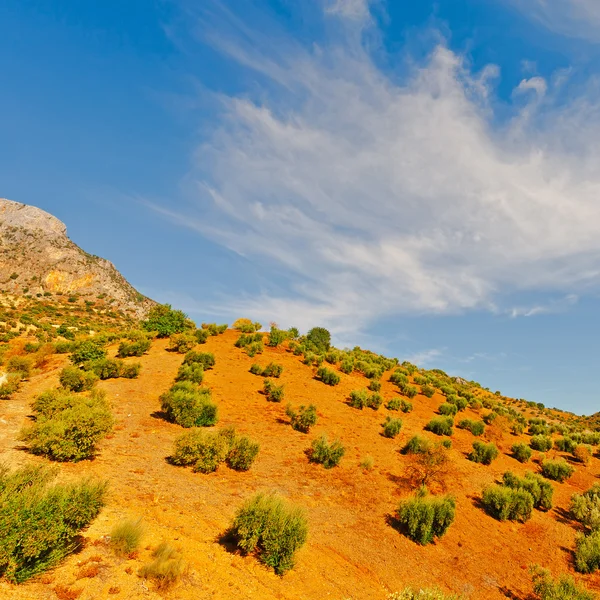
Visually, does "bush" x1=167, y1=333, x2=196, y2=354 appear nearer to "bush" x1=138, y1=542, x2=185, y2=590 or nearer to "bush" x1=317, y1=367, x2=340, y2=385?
"bush" x1=317, y1=367, x2=340, y2=385

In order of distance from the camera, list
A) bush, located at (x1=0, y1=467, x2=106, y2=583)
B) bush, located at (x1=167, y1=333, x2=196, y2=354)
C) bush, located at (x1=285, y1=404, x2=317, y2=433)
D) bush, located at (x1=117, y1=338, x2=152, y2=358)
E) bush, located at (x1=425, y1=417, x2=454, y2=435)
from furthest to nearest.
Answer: bush, located at (x1=167, y1=333, x2=196, y2=354) → bush, located at (x1=117, y1=338, x2=152, y2=358) → bush, located at (x1=425, y1=417, x2=454, y2=435) → bush, located at (x1=285, y1=404, x2=317, y2=433) → bush, located at (x1=0, y1=467, x2=106, y2=583)

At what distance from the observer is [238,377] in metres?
24.9

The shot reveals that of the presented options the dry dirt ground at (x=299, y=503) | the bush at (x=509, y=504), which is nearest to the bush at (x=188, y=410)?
the dry dirt ground at (x=299, y=503)

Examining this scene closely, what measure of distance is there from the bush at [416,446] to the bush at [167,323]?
954 inches

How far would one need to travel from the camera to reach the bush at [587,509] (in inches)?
507

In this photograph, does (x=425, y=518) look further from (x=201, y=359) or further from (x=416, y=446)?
(x=201, y=359)

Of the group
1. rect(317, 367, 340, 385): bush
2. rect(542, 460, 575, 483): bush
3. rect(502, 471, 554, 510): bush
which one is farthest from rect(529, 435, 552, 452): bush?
rect(317, 367, 340, 385): bush

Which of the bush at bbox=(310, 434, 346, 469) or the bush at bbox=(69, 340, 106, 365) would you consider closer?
the bush at bbox=(310, 434, 346, 469)

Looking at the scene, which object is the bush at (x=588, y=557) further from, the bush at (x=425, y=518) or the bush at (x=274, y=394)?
the bush at (x=274, y=394)

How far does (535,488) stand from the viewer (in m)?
14.6

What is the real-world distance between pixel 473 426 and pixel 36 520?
2524 cm

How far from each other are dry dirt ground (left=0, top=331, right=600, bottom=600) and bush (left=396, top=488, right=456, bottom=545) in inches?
13.4

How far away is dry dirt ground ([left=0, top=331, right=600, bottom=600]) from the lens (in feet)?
21.7

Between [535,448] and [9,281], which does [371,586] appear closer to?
[535,448]
